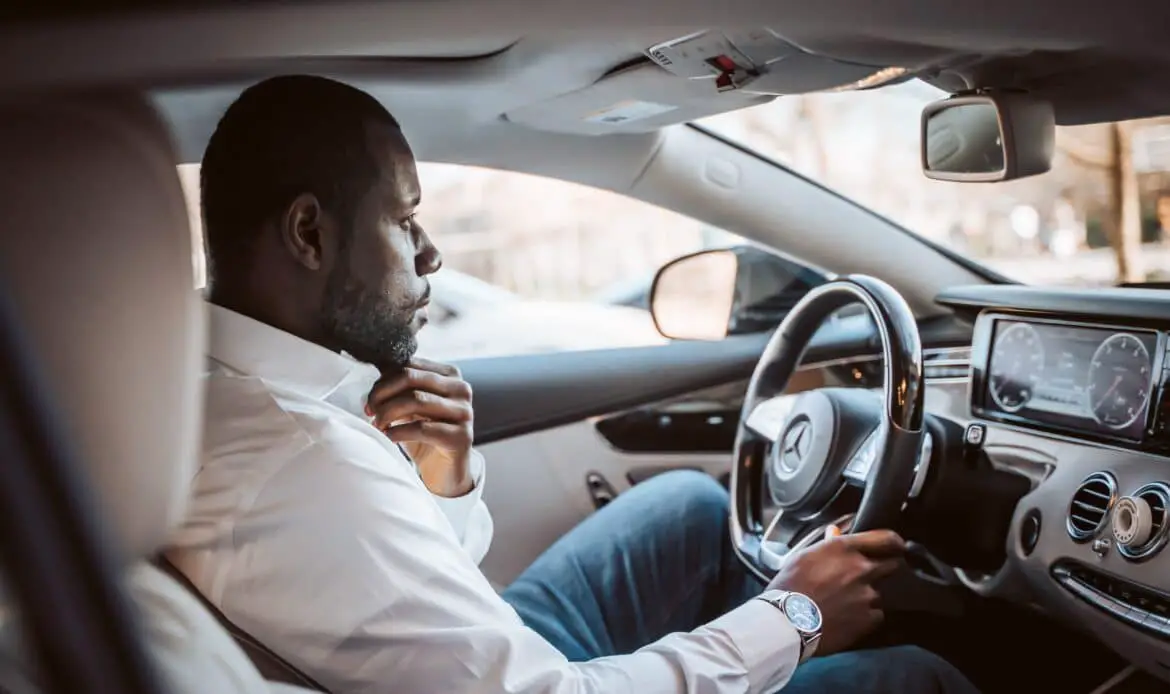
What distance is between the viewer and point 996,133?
5.78ft

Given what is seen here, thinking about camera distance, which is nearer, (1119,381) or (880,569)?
(880,569)

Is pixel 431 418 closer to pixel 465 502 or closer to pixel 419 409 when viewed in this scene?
pixel 419 409

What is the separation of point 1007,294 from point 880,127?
0.40 metres

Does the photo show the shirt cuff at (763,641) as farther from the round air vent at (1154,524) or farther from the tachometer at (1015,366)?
the tachometer at (1015,366)

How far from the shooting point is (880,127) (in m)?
2.25

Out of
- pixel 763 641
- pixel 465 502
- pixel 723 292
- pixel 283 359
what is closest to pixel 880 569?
pixel 763 641

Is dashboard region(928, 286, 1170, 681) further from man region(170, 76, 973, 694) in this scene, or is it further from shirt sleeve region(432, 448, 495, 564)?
shirt sleeve region(432, 448, 495, 564)

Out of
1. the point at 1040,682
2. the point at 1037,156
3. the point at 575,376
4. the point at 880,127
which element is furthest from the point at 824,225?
the point at 1040,682

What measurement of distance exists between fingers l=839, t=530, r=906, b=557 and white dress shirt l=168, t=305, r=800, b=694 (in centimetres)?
51

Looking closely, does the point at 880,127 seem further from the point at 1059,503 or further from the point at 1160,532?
→ the point at 1160,532

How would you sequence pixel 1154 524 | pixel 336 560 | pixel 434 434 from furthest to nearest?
pixel 434 434 → pixel 1154 524 → pixel 336 560

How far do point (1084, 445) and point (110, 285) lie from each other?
1606mm

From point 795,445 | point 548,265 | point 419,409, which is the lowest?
point 795,445

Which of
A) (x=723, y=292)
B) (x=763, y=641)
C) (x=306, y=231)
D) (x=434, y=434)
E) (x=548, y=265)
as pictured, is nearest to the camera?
(x=306, y=231)
